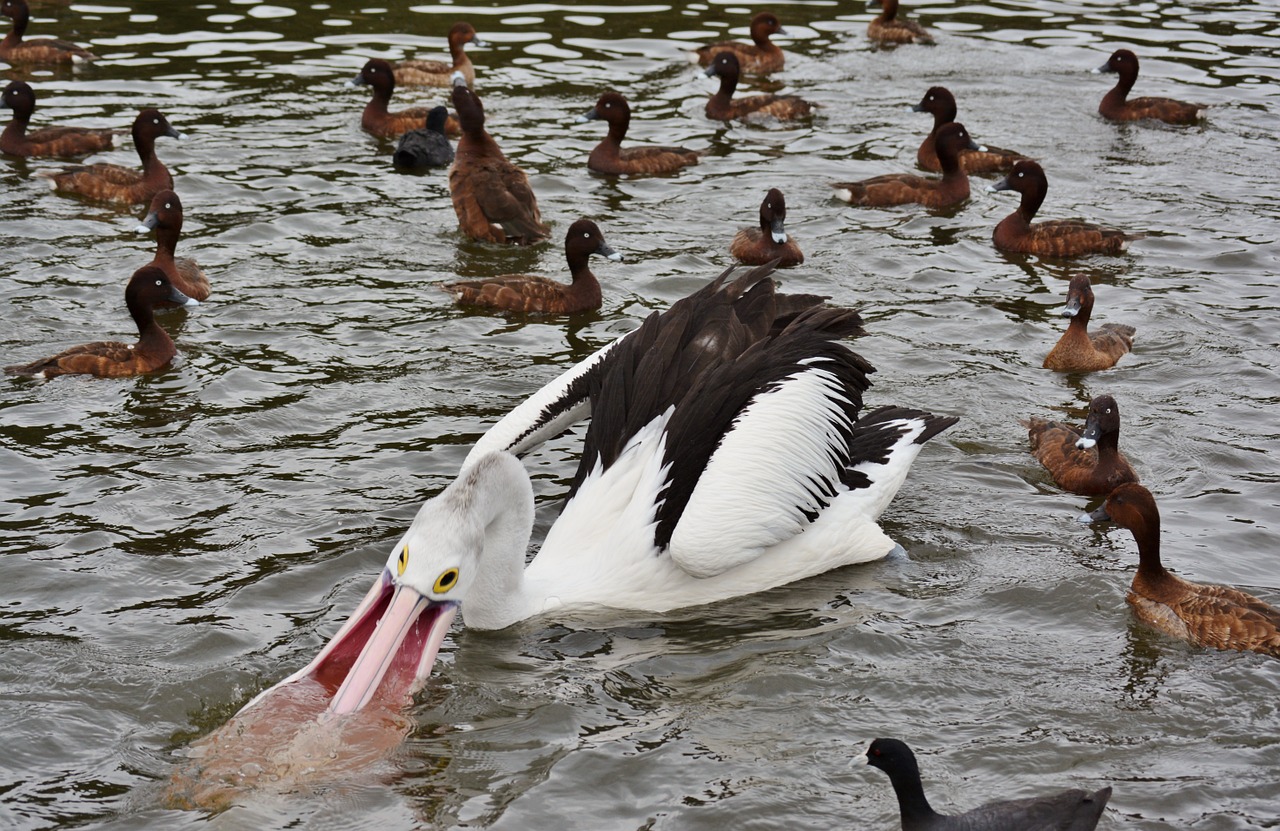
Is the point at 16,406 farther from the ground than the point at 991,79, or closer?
closer

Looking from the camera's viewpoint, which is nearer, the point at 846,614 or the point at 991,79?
the point at 846,614

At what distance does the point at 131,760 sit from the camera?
16.2 feet

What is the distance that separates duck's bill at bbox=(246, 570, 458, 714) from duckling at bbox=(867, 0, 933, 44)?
10.9m

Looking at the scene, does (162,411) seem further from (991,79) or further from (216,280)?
(991,79)

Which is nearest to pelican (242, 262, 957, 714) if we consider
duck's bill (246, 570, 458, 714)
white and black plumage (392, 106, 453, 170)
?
duck's bill (246, 570, 458, 714)

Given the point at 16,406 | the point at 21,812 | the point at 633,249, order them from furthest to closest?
the point at 633,249
the point at 16,406
the point at 21,812

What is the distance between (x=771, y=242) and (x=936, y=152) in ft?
8.24

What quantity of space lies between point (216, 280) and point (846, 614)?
5.02 metres

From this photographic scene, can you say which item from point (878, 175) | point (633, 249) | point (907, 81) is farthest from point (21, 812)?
point (907, 81)

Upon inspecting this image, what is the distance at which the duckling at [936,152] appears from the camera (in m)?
11.7

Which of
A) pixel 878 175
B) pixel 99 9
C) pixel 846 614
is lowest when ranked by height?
pixel 846 614

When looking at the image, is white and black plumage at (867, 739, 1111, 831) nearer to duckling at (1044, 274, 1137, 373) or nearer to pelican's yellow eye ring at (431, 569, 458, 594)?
pelican's yellow eye ring at (431, 569, 458, 594)

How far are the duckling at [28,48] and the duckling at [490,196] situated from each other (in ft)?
16.5

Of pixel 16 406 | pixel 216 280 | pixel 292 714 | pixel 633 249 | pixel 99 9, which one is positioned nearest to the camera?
pixel 292 714
